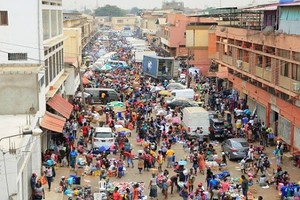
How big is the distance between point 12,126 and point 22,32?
7050 millimetres

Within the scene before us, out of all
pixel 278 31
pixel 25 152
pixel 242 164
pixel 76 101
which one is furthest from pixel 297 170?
pixel 76 101

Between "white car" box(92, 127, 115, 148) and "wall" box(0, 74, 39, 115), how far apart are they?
5.60m

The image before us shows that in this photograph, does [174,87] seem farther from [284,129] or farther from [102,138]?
[102,138]

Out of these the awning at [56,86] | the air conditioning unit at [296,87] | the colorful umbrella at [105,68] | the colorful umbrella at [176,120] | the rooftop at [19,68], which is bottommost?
the colorful umbrella at [176,120]

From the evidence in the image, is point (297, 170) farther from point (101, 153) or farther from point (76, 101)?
point (76, 101)

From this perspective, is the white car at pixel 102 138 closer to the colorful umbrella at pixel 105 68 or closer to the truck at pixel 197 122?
the truck at pixel 197 122

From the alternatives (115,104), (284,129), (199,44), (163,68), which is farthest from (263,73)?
(199,44)

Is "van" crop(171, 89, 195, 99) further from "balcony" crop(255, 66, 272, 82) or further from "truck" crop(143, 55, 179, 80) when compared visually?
"truck" crop(143, 55, 179, 80)

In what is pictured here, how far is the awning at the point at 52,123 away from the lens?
947 inches

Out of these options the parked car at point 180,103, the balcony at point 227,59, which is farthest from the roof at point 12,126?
the balcony at point 227,59

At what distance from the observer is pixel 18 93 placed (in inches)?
883

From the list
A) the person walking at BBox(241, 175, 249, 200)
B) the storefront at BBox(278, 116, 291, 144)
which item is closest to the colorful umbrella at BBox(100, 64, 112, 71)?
the storefront at BBox(278, 116, 291, 144)

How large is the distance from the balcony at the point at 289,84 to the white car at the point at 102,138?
29.5 ft

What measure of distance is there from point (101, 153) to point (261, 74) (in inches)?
430
